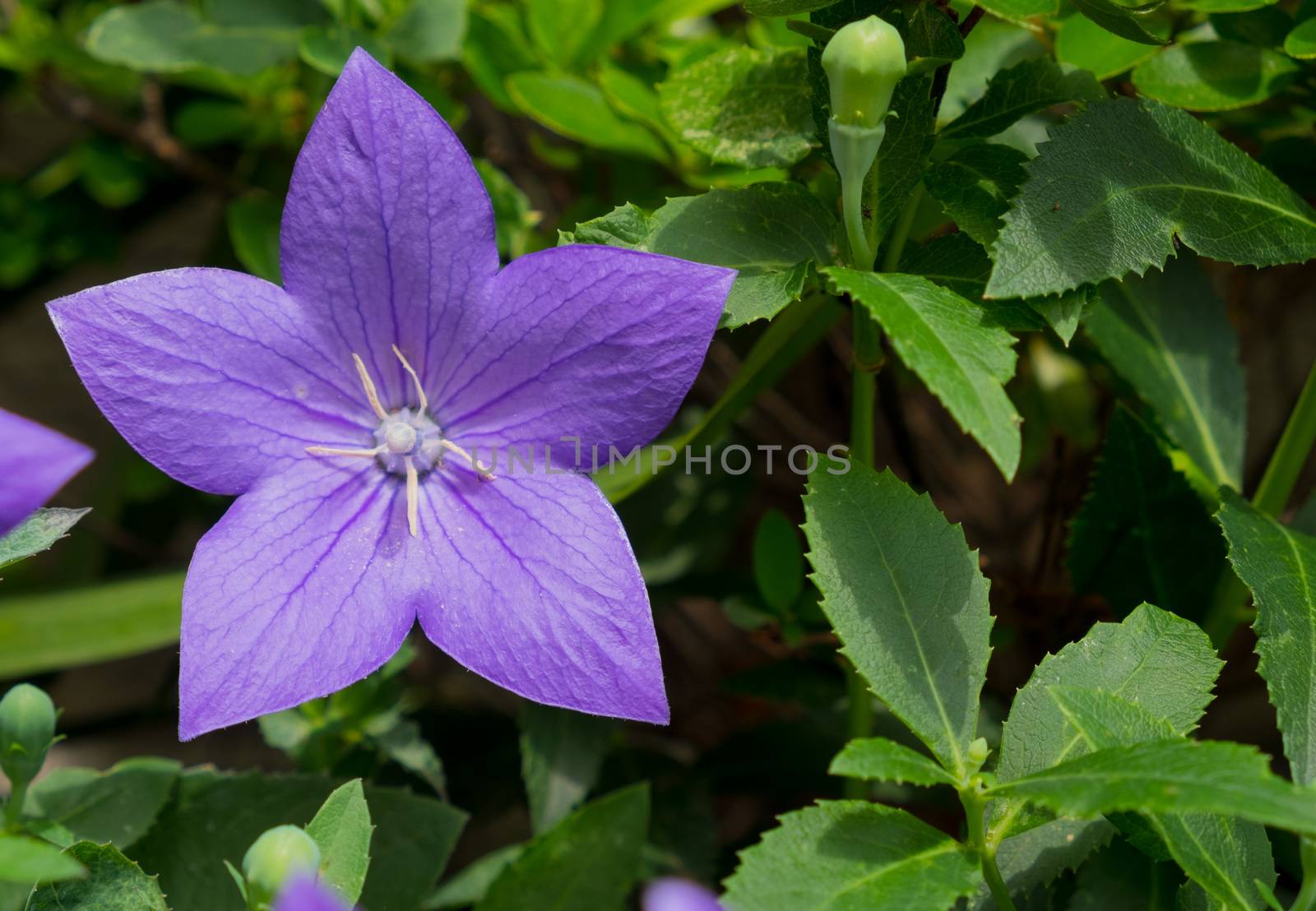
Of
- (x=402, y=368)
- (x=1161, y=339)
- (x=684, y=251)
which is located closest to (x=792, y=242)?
(x=684, y=251)

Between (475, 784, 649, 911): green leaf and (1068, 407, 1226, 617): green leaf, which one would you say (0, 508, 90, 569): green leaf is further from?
(1068, 407, 1226, 617): green leaf

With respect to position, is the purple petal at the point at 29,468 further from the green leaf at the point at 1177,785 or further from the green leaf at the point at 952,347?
the green leaf at the point at 1177,785

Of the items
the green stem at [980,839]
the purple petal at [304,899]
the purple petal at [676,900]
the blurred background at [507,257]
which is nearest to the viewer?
the purple petal at [304,899]

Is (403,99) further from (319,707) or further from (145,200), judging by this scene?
(145,200)

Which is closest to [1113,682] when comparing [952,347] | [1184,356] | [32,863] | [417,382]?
[952,347]

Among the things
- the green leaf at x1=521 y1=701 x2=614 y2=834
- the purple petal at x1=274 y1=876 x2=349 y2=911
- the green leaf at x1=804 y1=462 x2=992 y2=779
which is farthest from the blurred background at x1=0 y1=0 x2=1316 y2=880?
the purple petal at x1=274 y1=876 x2=349 y2=911


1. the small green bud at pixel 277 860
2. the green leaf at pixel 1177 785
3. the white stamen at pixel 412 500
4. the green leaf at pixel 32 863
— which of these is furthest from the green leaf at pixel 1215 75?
the green leaf at pixel 32 863

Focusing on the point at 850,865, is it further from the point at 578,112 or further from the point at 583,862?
the point at 578,112

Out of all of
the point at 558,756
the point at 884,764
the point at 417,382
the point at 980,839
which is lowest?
the point at 558,756
